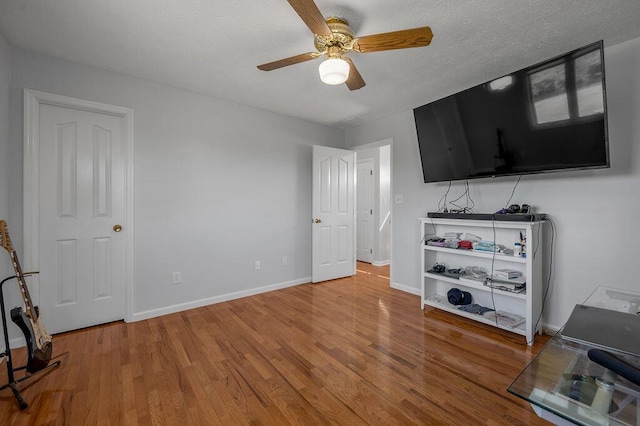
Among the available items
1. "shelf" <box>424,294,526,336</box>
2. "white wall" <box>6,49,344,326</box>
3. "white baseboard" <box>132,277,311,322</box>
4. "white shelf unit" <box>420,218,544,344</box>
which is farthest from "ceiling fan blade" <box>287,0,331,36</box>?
"white baseboard" <box>132,277,311,322</box>

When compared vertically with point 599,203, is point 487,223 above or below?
below

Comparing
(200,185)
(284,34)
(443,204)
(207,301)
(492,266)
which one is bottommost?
(207,301)

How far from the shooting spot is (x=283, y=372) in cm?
187

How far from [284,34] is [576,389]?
2.37 m

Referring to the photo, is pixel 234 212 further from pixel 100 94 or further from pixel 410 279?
pixel 410 279

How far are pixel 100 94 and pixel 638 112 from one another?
14.7 feet

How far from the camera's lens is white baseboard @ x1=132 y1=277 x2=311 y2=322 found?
9.05 ft

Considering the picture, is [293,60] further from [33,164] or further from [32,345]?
[32,345]

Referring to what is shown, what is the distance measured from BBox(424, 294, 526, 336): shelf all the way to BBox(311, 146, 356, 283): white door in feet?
4.97

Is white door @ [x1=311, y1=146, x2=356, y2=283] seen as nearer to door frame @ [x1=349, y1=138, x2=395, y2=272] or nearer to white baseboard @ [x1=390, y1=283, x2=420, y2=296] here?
door frame @ [x1=349, y1=138, x2=395, y2=272]

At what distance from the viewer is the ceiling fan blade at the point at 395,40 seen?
1485 millimetres

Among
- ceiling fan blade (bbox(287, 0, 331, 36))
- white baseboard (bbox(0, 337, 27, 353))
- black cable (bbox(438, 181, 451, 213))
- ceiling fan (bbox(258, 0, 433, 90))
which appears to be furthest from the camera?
black cable (bbox(438, 181, 451, 213))

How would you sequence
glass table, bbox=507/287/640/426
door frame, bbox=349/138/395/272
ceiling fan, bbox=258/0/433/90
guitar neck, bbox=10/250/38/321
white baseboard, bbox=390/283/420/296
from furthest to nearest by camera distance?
door frame, bbox=349/138/395/272
white baseboard, bbox=390/283/420/296
guitar neck, bbox=10/250/38/321
ceiling fan, bbox=258/0/433/90
glass table, bbox=507/287/640/426

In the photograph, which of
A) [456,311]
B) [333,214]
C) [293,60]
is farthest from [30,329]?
[456,311]
